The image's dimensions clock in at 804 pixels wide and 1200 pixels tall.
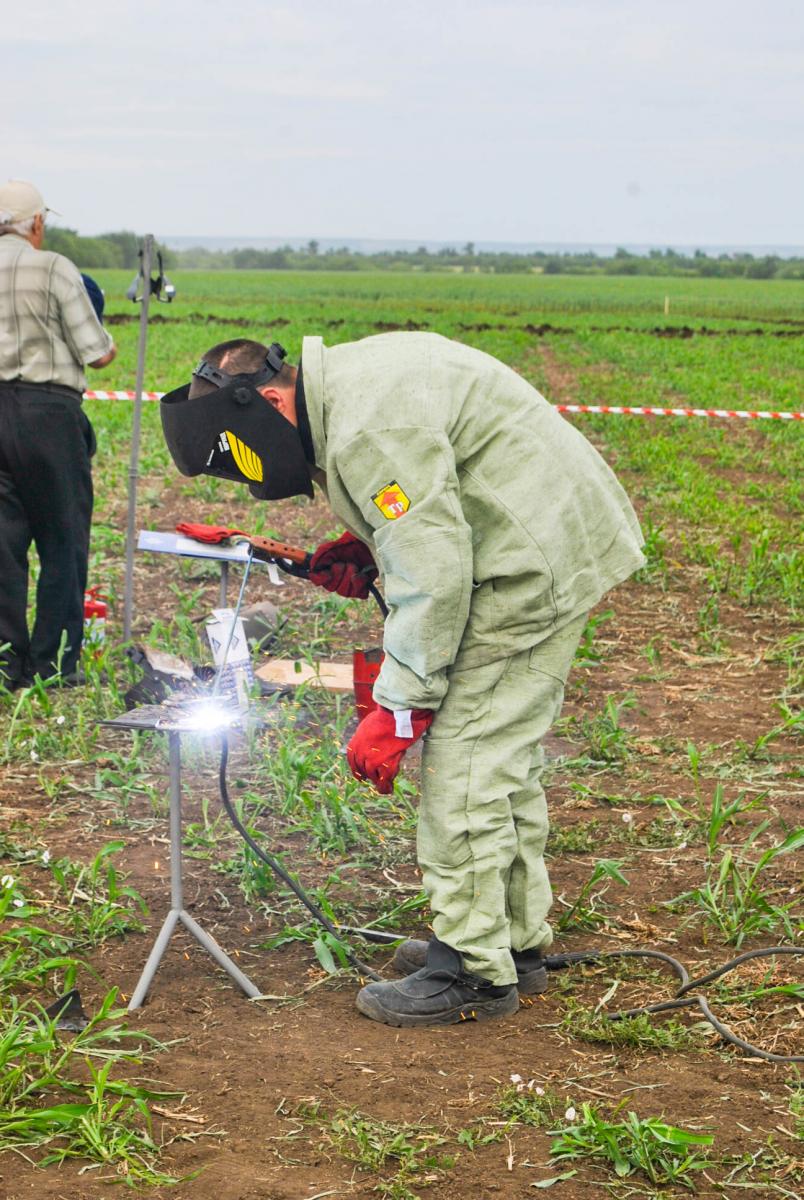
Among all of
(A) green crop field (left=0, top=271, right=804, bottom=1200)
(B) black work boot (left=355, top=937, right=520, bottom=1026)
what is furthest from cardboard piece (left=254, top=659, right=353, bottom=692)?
(B) black work boot (left=355, top=937, right=520, bottom=1026)

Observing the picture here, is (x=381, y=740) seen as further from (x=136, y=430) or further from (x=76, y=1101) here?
(x=136, y=430)

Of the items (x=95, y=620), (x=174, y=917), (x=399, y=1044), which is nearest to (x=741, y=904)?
(x=399, y=1044)

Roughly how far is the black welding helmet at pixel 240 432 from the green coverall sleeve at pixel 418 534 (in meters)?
0.19

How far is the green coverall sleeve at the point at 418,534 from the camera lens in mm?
3037

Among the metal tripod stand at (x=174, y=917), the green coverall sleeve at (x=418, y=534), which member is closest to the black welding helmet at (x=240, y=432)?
the green coverall sleeve at (x=418, y=534)

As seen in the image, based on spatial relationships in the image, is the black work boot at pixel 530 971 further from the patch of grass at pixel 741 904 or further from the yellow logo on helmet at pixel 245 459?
the yellow logo on helmet at pixel 245 459

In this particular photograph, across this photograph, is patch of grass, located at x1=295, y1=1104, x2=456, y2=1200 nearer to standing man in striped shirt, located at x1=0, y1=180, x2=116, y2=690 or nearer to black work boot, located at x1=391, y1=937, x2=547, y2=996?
black work boot, located at x1=391, y1=937, x2=547, y2=996

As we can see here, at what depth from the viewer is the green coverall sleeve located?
3.04m

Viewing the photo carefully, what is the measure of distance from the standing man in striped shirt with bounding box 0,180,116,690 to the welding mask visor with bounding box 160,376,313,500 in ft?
8.44

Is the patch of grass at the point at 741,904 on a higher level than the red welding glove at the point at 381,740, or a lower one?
lower

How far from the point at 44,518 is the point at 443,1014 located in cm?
345

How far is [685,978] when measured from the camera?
3.58 meters

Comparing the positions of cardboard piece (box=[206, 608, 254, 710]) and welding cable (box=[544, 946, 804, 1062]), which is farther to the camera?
cardboard piece (box=[206, 608, 254, 710])

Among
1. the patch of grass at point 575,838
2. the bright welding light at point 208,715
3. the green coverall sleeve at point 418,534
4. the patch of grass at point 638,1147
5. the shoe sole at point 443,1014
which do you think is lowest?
the patch of grass at point 575,838
